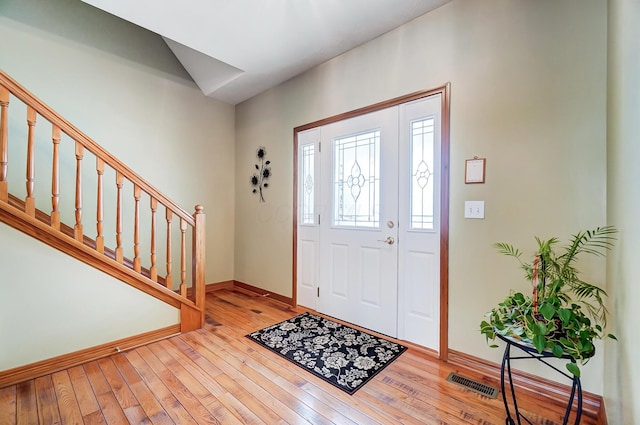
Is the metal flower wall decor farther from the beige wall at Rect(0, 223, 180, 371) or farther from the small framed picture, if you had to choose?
the small framed picture

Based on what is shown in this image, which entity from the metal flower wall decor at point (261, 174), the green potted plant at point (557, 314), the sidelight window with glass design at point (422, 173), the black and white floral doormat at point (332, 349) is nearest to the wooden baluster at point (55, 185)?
the black and white floral doormat at point (332, 349)

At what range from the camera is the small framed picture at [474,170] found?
6.43 feet

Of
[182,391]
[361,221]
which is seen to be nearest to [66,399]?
[182,391]

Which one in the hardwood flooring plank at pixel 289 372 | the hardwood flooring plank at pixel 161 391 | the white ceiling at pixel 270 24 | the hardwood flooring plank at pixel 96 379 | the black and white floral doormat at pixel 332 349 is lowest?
the hardwood flooring plank at pixel 289 372

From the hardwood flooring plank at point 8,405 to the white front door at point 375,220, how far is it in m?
2.25

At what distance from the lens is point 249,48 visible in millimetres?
2691

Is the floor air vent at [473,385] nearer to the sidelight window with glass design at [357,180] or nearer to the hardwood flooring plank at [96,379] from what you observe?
the sidelight window with glass design at [357,180]

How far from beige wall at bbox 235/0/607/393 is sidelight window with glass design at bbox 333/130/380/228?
445mm

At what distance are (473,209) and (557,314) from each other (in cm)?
91

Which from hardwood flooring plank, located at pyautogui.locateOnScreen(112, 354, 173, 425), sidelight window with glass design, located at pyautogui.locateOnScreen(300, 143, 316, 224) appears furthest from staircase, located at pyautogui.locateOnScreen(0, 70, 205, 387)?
sidelight window with glass design, located at pyautogui.locateOnScreen(300, 143, 316, 224)

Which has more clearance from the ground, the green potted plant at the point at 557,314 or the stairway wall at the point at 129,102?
the stairway wall at the point at 129,102

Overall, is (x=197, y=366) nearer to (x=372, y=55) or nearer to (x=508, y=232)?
(x=508, y=232)

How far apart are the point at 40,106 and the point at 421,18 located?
288 cm

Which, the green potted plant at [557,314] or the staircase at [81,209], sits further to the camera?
the staircase at [81,209]
